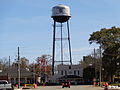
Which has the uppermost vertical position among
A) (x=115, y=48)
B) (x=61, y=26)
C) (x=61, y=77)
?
(x=61, y=26)

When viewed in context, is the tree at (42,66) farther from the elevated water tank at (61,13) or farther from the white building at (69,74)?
the elevated water tank at (61,13)

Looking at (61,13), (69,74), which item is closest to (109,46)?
(61,13)

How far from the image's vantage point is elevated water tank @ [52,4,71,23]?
96.4m

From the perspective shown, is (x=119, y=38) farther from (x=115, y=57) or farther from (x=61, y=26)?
(x=61, y=26)

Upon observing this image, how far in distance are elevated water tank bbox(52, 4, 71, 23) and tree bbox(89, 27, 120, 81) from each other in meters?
11.3

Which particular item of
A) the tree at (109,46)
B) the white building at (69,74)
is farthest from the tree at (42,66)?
the tree at (109,46)

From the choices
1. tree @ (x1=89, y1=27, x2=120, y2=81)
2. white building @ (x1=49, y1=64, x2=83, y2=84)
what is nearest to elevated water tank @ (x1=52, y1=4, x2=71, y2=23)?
tree @ (x1=89, y1=27, x2=120, y2=81)

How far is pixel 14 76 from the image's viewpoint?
110188 mm

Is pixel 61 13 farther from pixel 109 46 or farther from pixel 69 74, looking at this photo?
pixel 69 74

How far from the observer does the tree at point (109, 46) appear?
93938mm

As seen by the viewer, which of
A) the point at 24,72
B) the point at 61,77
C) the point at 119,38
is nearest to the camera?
the point at 119,38

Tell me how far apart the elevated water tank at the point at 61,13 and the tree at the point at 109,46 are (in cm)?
1130

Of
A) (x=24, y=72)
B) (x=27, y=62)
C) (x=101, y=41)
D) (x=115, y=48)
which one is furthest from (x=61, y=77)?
(x=27, y=62)

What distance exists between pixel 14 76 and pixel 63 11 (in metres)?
27.1
